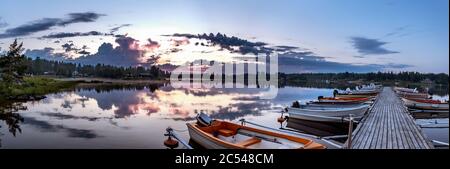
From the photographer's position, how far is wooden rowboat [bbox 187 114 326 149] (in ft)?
33.0

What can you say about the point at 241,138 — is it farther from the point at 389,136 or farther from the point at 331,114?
the point at 331,114

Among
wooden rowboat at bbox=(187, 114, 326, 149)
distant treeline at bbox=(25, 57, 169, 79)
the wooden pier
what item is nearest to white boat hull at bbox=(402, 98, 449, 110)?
the wooden pier

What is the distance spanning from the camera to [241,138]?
12078 mm

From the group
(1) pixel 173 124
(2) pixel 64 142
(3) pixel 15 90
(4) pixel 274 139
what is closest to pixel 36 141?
(2) pixel 64 142

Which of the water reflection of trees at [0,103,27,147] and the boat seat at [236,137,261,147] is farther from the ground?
the boat seat at [236,137,261,147]

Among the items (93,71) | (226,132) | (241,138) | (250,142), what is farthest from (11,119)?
(93,71)

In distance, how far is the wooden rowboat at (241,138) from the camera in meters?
10.1

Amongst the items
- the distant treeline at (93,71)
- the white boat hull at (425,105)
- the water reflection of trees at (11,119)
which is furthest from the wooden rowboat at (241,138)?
the distant treeline at (93,71)

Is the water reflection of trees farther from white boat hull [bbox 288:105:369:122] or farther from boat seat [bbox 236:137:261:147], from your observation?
white boat hull [bbox 288:105:369:122]

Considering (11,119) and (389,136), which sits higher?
(389,136)

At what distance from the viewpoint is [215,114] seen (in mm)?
25469

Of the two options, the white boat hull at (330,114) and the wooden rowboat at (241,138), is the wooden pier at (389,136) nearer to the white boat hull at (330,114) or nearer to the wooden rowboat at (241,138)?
the white boat hull at (330,114)

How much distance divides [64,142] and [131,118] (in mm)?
8244
